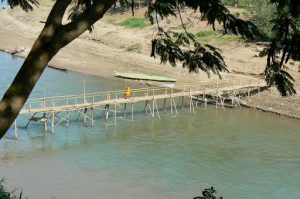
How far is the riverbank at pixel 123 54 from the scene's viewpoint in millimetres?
36162

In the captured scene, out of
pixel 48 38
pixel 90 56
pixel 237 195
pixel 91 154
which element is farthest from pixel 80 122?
pixel 48 38

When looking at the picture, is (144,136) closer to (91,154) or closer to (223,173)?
(91,154)

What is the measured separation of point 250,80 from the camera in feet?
A: 113

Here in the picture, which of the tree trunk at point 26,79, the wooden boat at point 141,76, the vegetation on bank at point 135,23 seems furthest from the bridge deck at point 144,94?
the tree trunk at point 26,79

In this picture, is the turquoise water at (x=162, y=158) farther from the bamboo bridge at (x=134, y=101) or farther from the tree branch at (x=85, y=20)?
the tree branch at (x=85, y=20)

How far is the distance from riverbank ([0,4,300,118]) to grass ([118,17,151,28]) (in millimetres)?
569

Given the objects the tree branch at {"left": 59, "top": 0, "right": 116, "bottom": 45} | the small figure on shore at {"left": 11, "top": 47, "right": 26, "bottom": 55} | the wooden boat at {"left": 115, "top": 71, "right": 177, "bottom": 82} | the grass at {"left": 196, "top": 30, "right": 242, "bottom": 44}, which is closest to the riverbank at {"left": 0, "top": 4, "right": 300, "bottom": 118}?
the small figure on shore at {"left": 11, "top": 47, "right": 26, "bottom": 55}

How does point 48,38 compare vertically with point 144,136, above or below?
above

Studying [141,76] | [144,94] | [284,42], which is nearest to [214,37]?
[141,76]

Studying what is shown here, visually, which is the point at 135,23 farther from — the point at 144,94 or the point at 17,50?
the point at 144,94

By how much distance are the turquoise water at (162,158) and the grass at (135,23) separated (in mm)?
20253

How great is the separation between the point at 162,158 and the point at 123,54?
871 inches

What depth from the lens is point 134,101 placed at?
28.1 meters

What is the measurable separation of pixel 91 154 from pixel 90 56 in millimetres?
22756
